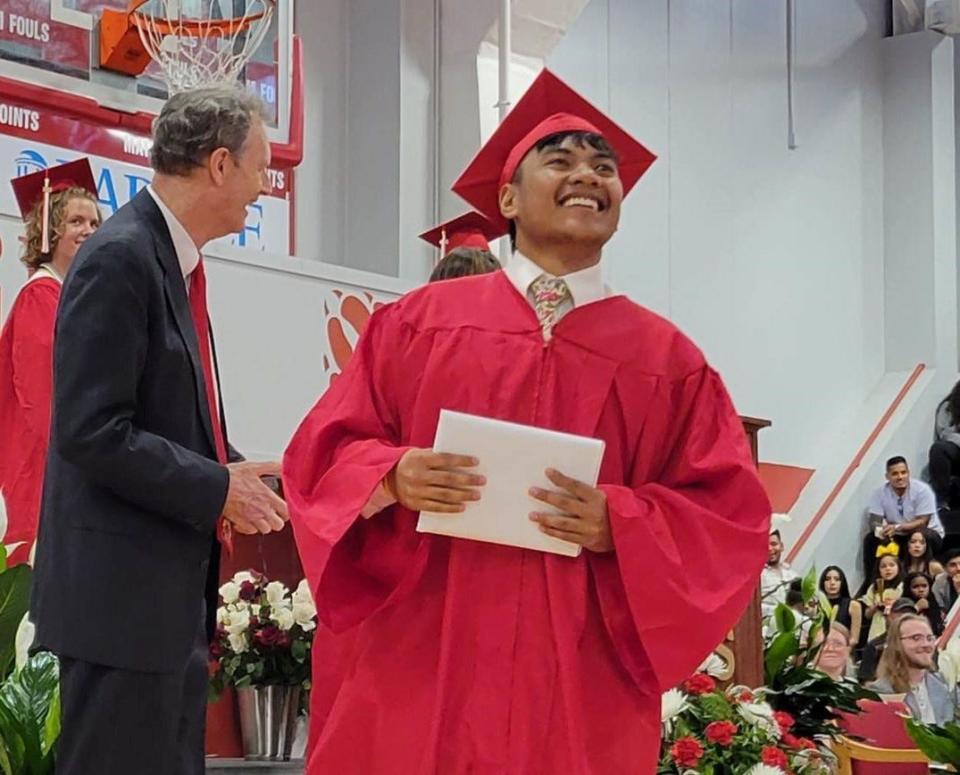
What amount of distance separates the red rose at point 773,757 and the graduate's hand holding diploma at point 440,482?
193 cm

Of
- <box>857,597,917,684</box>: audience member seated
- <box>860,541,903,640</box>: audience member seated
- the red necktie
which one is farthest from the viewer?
<box>860,541,903,640</box>: audience member seated

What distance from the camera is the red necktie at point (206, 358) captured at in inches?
114

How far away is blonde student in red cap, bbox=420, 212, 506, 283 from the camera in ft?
11.6

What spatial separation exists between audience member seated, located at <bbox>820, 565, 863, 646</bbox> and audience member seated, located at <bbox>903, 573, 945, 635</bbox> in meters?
0.48

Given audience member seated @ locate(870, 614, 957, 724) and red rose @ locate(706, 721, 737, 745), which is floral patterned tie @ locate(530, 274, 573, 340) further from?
audience member seated @ locate(870, 614, 957, 724)

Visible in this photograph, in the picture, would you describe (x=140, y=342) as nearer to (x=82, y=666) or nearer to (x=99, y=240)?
(x=99, y=240)

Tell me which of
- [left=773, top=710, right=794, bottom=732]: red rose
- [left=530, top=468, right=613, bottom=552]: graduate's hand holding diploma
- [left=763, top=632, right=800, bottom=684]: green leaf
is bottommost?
[left=773, top=710, right=794, bottom=732]: red rose

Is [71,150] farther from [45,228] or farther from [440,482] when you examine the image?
[440,482]

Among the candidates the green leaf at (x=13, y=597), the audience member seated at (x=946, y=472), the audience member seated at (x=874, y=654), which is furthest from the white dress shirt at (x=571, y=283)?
the audience member seated at (x=946, y=472)

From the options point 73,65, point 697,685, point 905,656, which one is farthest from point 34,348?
point 905,656

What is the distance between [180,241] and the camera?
2.92 metres

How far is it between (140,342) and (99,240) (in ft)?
0.69

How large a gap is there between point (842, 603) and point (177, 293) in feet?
26.1

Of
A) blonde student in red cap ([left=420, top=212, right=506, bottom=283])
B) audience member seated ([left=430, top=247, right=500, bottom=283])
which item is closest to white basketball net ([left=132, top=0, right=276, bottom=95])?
blonde student in red cap ([left=420, top=212, right=506, bottom=283])
